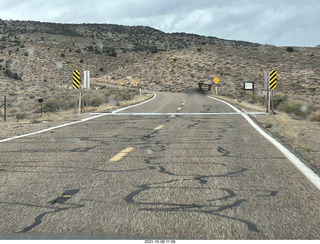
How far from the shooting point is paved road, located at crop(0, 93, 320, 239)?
13.1 ft

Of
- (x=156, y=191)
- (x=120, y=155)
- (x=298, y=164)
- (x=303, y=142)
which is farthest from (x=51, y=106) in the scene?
(x=156, y=191)

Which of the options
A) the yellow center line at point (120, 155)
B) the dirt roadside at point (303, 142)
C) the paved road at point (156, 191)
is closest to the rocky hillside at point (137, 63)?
the dirt roadside at point (303, 142)

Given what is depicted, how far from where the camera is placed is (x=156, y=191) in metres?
5.38

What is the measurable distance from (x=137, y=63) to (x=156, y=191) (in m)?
96.6

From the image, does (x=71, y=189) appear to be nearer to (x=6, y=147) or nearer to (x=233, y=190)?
(x=233, y=190)

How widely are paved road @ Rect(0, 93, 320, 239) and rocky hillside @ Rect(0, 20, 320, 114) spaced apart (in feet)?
153

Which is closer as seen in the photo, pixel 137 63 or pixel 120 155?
pixel 120 155

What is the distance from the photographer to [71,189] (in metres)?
5.47

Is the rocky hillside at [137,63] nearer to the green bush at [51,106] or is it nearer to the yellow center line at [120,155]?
the green bush at [51,106]

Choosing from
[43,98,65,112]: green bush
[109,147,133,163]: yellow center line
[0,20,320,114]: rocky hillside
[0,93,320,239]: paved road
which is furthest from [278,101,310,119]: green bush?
[0,20,320,114]: rocky hillside

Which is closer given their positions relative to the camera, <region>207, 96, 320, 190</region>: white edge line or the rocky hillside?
<region>207, 96, 320, 190</region>: white edge line

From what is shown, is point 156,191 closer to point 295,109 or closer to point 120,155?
point 120,155

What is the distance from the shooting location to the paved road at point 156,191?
4004mm

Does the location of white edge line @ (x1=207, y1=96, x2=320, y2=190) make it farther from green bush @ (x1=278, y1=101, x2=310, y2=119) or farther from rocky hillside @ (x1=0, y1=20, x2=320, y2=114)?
rocky hillside @ (x1=0, y1=20, x2=320, y2=114)
